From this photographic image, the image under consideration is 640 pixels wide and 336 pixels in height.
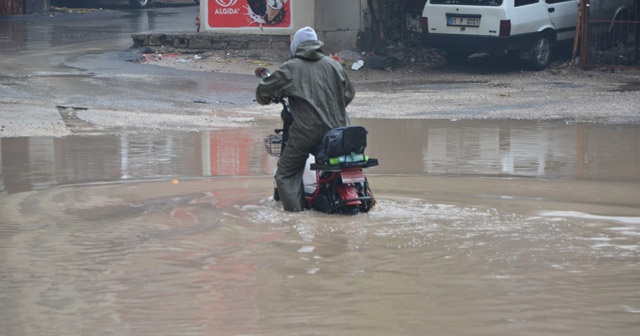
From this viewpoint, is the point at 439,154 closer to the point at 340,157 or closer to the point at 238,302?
the point at 340,157

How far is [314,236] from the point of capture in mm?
7277

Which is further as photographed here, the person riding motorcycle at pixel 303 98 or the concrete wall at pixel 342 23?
the concrete wall at pixel 342 23

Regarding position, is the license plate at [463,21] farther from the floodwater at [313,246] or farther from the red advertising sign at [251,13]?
the floodwater at [313,246]

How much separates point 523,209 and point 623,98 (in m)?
8.47

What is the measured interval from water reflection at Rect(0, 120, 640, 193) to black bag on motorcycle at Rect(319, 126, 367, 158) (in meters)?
2.59

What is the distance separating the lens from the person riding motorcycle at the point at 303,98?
7836 mm

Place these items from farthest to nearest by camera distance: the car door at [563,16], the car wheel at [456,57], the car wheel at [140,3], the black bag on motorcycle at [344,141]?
the car wheel at [140,3]
the car wheel at [456,57]
the car door at [563,16]
the black bag on motorcycle at [344,141]

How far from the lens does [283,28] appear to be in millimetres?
21781

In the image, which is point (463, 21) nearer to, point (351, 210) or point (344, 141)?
point (351, 210)

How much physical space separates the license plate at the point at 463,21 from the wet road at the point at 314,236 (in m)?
6.49

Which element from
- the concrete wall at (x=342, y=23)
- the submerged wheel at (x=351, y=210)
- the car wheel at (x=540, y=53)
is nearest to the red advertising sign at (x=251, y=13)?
the concrete wall at (x=342, y=23)

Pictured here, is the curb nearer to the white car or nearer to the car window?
the white car

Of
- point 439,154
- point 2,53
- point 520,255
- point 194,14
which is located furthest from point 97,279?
point 194,14

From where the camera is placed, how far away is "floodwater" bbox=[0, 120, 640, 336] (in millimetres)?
5367
